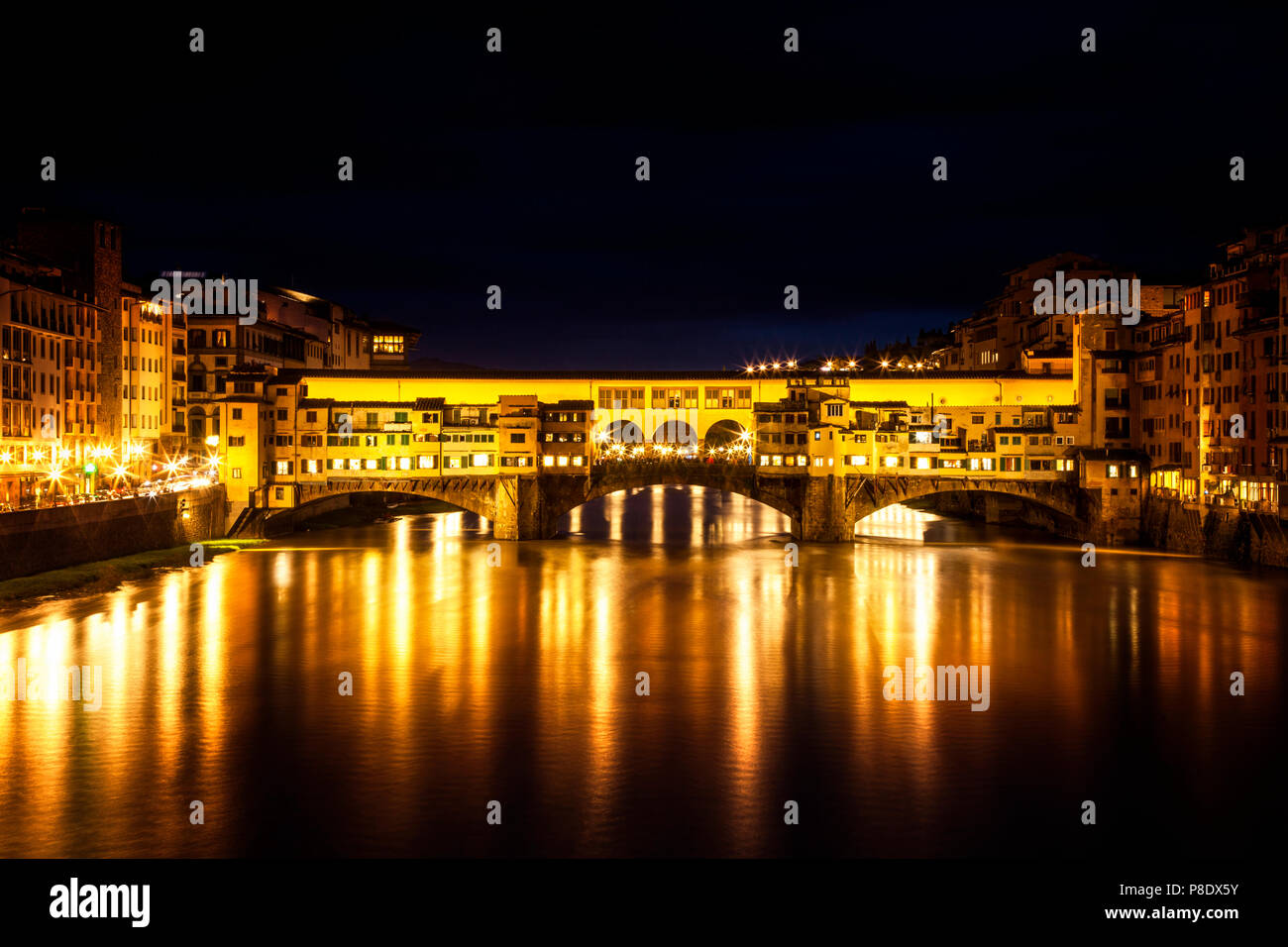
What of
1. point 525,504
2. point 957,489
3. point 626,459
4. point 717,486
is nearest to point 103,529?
point 525,504

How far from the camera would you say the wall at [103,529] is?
43500mm

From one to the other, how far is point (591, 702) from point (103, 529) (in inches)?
1192

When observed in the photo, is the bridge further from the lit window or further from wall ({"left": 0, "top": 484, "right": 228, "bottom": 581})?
the lit window

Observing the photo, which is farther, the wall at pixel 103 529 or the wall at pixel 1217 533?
the wall at pixel 1217 533

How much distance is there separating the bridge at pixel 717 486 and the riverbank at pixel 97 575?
386 inches

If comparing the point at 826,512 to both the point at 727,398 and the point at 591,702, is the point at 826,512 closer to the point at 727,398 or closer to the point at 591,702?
the point at 727,398

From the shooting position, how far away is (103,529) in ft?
166

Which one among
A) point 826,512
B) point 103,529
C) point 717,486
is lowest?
point 826,512

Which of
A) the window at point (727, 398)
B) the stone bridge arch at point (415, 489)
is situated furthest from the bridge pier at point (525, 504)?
the window at point (727, 398)

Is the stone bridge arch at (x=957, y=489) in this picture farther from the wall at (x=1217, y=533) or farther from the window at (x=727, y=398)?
the window at (x=727, y=398)

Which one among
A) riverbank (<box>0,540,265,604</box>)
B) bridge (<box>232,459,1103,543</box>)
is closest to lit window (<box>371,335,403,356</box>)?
bridge (<box>232,459,1103,543</box>)

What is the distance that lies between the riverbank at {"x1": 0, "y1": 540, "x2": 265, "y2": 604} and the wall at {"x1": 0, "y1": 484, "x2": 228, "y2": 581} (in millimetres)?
379

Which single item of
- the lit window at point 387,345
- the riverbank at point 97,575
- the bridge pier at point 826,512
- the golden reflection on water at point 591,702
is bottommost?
the golden reflection on water at point 591,702
